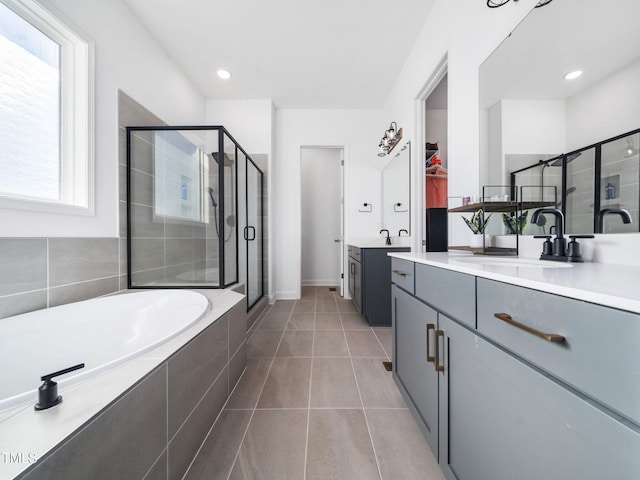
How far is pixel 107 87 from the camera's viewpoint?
5.51 ft

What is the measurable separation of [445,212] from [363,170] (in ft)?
6.40

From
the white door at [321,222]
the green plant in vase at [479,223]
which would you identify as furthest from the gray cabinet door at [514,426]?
the white door at [321,222]

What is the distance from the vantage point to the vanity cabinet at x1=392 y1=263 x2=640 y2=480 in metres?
0.37

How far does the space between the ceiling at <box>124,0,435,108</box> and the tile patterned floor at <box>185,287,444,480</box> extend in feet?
8.83

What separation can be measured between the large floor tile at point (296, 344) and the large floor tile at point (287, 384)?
0.08 metres

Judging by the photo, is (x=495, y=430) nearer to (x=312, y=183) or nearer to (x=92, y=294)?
(x=92, y=294)

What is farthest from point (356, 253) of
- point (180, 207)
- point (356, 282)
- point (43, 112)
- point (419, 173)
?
point (43, 112)

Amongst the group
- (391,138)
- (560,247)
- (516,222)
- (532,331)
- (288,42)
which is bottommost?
(532,331)

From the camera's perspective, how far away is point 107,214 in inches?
66.3

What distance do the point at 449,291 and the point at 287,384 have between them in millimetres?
1167

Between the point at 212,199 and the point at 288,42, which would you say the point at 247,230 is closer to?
the point at 212,199

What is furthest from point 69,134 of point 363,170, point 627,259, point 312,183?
point 312,183

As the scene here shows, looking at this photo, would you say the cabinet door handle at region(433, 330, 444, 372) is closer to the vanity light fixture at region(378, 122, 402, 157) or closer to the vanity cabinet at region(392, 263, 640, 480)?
the vanity cabinet at region(392, 263, 640, 480)

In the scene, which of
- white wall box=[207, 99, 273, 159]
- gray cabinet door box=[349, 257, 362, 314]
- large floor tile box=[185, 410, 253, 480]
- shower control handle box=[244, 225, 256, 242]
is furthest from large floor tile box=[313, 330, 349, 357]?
white wall box=[207, 99, 273, 159]
